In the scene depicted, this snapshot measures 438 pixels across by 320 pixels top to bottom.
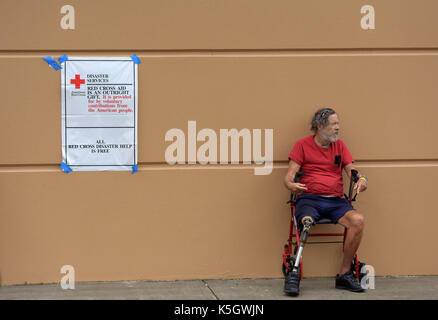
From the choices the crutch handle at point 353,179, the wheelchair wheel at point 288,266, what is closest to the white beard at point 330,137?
the crutch handle at point 353,179

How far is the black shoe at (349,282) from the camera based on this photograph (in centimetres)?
524

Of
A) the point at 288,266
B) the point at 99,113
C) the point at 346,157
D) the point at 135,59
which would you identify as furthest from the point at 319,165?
the point at 99,113

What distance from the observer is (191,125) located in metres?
5.53

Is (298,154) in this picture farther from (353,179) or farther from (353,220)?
(353,220)

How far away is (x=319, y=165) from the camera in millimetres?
5352

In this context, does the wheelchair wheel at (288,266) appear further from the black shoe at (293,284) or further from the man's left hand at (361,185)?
the man's left hand at (361,185)

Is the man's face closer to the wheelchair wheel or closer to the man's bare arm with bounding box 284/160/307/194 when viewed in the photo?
the man's bare arm with bounding box 284/160/307/194

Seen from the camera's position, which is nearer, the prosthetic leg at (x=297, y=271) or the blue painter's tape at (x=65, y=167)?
the prosthetic leg at (x=297, y=271)

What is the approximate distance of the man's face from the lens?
5238mm

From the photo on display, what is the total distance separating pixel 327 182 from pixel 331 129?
0.48m
